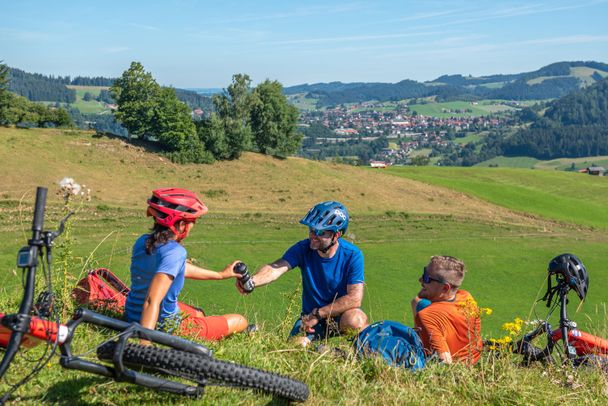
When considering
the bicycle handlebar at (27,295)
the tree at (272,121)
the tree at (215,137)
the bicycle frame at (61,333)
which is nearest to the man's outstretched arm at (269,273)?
the bicycle frame at (61,333)

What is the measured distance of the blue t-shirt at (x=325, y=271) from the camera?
20.9ft

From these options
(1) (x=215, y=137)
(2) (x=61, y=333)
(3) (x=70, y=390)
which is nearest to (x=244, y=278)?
(3) (x=70, y=390)

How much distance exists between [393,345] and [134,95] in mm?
56028

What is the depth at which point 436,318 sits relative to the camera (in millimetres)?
5391

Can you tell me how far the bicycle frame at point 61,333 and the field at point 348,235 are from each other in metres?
0.37

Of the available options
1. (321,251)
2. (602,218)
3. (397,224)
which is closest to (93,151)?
(397,224)

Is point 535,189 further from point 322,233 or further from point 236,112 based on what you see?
point 322,233

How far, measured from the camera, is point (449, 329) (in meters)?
5.41

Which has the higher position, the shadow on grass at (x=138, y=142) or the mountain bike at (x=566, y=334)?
the mountain bike at (x=566, y=334)

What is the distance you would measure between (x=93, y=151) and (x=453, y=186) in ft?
115

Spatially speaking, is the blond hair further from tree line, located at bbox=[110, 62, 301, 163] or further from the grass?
tree line, located at bbox=[110, 62, 301, 163]

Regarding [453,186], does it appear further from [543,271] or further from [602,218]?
[543,271]

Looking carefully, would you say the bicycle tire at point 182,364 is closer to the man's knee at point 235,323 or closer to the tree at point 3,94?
the man's knee at point 235,323

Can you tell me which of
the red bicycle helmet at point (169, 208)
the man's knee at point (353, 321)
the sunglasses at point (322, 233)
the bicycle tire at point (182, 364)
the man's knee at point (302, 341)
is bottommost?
the man's knee at point (353, 321)
